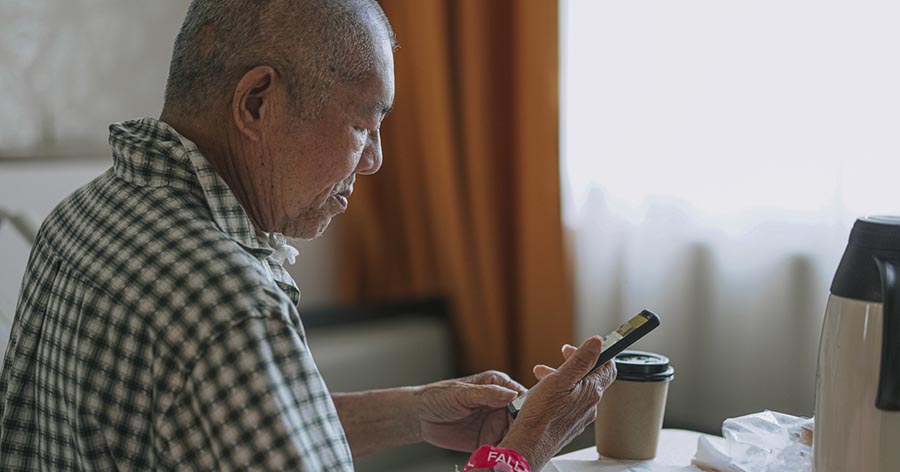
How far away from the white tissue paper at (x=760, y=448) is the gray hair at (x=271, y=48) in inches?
24.5

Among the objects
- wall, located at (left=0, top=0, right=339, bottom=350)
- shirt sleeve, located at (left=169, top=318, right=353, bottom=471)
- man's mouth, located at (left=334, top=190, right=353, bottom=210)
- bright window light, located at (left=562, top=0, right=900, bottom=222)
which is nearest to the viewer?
shirt sleeve, located at (left=169, top=318, right=353, bottom=471)

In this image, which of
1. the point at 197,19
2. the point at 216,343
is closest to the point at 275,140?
the point at 197,19

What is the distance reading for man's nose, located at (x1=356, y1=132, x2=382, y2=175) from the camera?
1088 millimetres

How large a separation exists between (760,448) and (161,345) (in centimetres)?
72

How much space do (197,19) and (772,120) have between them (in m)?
1.32

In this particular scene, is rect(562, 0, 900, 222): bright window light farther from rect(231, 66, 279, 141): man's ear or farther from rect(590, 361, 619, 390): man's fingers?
rect(231, 66, 279, 141): man's ear

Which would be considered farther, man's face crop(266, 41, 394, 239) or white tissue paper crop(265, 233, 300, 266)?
white tissue paper crop(265, 233, 300, 266)

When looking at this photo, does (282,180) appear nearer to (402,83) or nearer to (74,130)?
(74,130)

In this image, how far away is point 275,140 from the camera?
0.98 m

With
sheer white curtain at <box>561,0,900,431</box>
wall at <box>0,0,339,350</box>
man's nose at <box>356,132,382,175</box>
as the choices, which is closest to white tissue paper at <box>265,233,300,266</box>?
man's nose at <box>356,132,382,175</box>

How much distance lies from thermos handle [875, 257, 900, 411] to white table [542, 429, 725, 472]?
0.34 m

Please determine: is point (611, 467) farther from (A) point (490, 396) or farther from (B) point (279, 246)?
(B) point (279, 246)

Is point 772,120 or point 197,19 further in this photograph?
point 772,120

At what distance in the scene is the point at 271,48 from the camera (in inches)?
37.4
